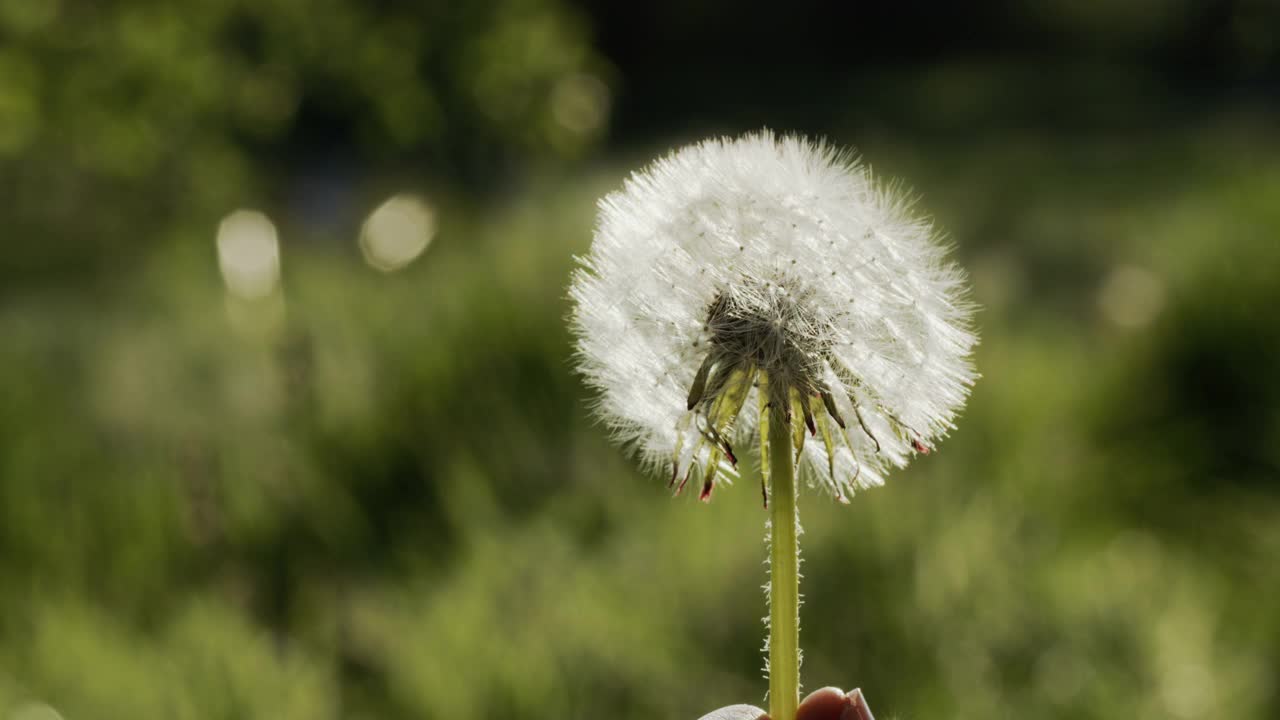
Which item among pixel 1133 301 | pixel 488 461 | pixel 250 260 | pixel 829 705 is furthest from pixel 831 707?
pixel 1133 301

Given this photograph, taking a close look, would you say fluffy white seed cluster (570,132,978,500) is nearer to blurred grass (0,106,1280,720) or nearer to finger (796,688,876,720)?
finger (796,688,876,720)

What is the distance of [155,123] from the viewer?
6.62 meters

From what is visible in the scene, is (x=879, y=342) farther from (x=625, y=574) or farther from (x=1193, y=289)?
(x=1193, y=289)

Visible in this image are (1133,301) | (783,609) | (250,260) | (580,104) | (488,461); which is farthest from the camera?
(580,104)

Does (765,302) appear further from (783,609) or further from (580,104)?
(580,104)

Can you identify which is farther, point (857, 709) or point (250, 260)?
point (250, 260)

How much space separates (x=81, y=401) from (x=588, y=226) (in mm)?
2838

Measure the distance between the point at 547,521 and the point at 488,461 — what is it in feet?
2.28

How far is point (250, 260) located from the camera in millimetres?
4777

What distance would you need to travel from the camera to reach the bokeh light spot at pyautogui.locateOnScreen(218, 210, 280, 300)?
4.74 meters

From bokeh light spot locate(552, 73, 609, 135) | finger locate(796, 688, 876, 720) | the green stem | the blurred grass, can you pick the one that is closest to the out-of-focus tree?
bokeh light spot locate(552, 73, 609, 135)

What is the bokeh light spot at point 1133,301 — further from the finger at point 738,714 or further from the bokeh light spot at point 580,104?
the finger at point 738,714

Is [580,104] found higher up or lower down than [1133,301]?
higher up

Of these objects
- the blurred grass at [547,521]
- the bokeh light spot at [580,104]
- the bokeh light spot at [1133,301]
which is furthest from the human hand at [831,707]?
the bokeh light spot at [580,104]
